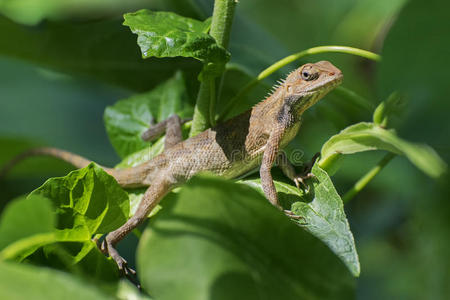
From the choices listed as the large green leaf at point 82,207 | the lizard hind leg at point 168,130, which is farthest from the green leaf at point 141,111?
the large green leaf at point 82,207

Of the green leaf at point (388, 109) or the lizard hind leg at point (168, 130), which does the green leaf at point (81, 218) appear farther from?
the green leaf at point (388, 109)

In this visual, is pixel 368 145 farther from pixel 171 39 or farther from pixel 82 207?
pixel 82 207

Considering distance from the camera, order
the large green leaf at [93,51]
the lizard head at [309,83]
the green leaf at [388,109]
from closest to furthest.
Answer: the green leaf at [388,109]
the lizard head at [309,83]
the large green leaf at [93,51]

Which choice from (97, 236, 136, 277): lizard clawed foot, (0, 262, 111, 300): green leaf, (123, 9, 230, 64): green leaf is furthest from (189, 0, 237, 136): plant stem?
(0, 262, 111, 300): green leaf

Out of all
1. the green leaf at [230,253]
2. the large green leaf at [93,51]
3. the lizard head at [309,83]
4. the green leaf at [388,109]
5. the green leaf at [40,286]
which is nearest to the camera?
the green leaf at [40,286]

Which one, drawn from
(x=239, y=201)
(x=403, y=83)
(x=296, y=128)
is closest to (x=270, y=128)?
(x=296, y=128)

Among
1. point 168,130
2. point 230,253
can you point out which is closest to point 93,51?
point 168,130
